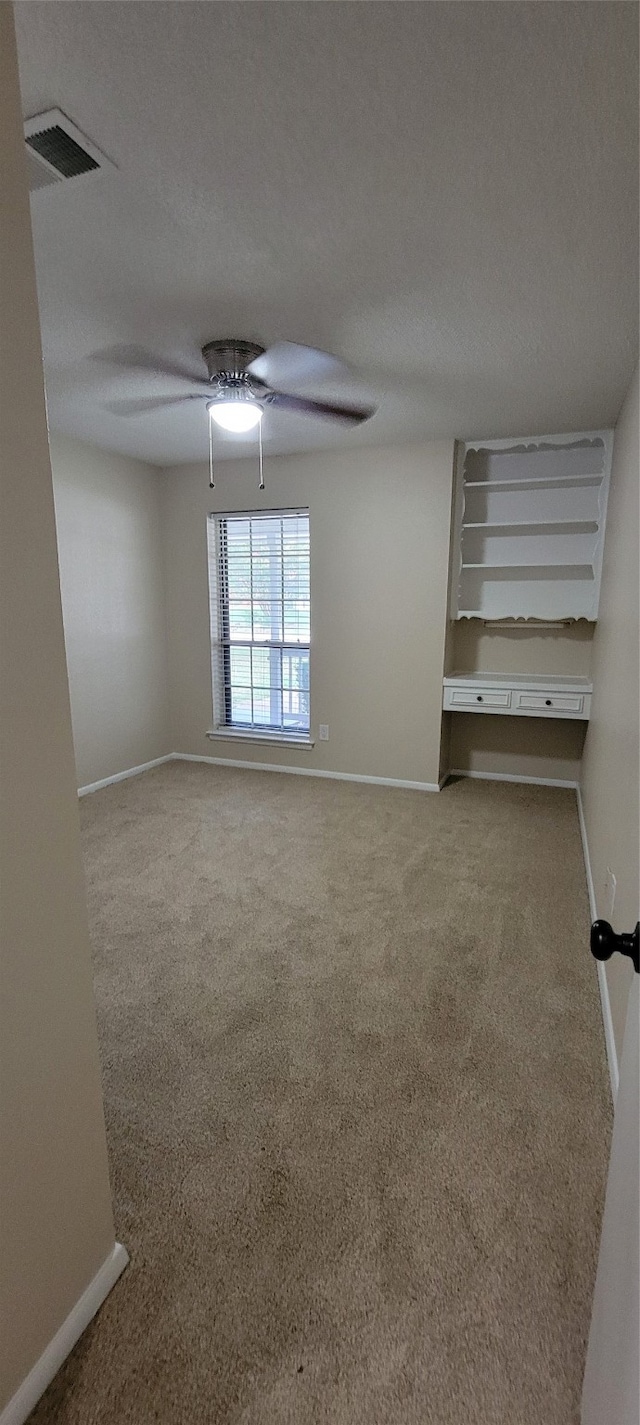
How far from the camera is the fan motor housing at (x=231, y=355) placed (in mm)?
2244

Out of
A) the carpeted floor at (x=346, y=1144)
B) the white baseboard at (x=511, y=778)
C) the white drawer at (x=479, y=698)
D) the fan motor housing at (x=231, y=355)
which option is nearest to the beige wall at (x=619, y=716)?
the carpeted floor at (x=346, y=1144)

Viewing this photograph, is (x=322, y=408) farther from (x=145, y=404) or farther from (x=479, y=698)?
(x=479, y=698)

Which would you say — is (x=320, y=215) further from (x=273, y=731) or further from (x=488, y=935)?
(x=273, y=731)

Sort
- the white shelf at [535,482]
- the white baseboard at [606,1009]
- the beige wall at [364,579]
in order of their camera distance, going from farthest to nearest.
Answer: the beige wall at [364,579] < the white shelf at [535,482] < the white baseboard at [606,1009]

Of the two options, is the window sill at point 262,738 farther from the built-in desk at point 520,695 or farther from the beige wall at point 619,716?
the beige wall at point 619,716

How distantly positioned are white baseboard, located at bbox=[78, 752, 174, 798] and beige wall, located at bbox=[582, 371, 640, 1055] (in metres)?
3.19

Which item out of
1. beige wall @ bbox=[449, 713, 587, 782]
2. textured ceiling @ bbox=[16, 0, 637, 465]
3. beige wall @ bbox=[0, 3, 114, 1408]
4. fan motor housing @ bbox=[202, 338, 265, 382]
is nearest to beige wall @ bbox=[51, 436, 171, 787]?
textured ceiling @ bbox=[16, 0, 637, 465]

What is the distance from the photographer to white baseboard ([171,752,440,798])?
13.9ft

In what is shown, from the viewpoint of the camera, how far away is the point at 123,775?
450cm

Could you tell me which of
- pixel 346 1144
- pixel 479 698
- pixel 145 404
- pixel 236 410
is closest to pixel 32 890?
pixel 346 1144

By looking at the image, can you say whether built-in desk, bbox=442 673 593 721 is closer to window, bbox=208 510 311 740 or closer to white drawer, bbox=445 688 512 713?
white drawer, bbox=445 688 512 713

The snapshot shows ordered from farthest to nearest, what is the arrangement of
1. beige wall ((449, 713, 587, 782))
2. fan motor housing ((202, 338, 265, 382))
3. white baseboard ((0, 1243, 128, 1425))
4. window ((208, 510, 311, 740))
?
window ((208, 510, 311, 740)) < beige wall ((449, 713, 587, 782)) < fan motor housing ((202, 338, 265, 382)) < white baseboard ((0, 1243, 128, 1425))

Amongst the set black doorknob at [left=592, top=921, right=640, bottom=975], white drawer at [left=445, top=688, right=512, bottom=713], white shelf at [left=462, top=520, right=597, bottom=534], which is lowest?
white drawer at [left=445, top=688, right=512, bottom=713]

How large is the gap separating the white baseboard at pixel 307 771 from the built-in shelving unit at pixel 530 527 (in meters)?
1.24
